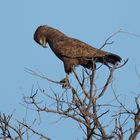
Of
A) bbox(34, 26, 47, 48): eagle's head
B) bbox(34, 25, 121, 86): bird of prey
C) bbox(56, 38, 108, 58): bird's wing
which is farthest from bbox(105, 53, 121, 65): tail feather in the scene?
bbox(34, 26, 47, 48): eagle's head

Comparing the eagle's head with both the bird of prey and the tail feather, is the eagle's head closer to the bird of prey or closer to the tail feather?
the bird of prey

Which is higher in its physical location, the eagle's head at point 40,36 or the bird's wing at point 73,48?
the eagle's head at point 40,36

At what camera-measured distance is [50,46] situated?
1043cm

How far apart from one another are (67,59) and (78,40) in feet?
1.92

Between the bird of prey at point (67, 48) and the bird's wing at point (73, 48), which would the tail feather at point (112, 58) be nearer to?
the bird of prey at point (67, 48)

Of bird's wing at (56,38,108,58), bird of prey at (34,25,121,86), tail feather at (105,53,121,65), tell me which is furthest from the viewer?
bird's wing at (56,38,108,58)

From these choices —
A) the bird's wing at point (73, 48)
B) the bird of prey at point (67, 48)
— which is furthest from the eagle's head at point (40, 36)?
the bird's wing at point (73, 48)

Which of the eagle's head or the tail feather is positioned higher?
the eagle's head

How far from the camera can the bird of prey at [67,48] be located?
9375 mm

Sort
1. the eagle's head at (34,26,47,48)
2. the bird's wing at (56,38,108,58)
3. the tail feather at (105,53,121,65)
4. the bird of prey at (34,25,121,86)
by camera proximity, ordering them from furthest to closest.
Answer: the eagle's head at (34,26,47,48)
the bird's wing at (56,38,108,58)
the bird of prey at (34,25,121,86)
the tail feather at (105,53,121,65)

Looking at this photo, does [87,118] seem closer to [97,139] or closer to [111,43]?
[97,139]

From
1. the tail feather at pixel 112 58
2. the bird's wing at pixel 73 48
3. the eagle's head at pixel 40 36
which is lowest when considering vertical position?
the tail feather at pixel 112 58

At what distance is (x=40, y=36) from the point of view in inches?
407

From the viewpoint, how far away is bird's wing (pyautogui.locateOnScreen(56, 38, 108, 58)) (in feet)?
31.7
